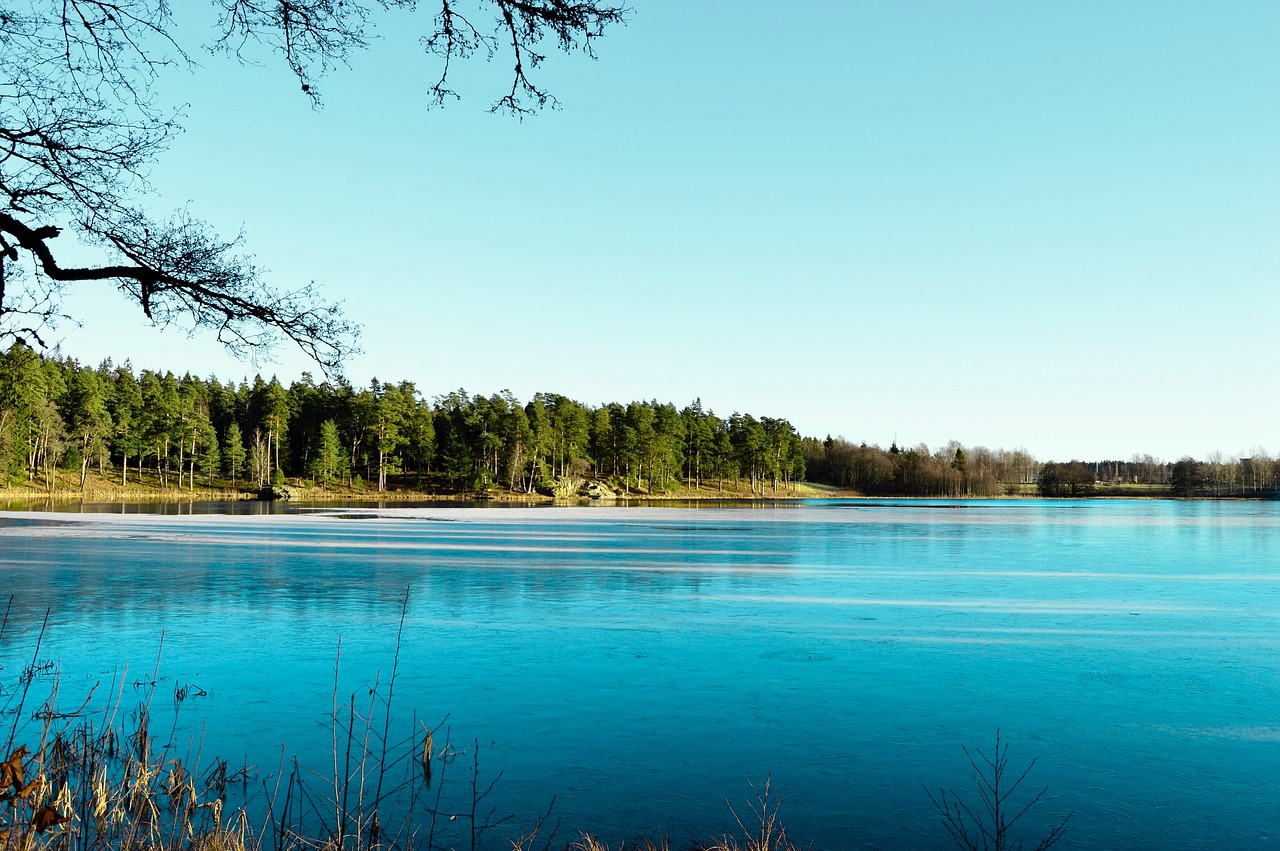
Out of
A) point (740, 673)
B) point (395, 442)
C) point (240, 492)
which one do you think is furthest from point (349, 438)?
point (740, 673)

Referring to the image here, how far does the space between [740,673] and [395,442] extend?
87.3 metres

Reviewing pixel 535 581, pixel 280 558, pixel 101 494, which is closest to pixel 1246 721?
pixel 535 581

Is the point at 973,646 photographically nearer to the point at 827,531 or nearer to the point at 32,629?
the point at 32,629

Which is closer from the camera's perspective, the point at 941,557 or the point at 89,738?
the point at 89,738

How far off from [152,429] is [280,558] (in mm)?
71143

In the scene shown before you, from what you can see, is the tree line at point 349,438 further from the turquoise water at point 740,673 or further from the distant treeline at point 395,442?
the turquoise water at point 740,673

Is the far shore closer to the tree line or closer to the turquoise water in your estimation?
the tree line

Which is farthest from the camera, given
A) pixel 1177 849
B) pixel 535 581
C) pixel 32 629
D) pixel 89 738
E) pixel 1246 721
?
pixel 535 581

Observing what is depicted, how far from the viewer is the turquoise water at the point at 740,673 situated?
646cm

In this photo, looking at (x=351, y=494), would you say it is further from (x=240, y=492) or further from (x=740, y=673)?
(x=740, y=673)

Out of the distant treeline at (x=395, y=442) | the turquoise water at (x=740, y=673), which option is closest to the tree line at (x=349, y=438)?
the distant treeline at (x=395, y=442)

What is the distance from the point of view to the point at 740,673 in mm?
10156

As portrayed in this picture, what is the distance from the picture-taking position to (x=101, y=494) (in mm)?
74375

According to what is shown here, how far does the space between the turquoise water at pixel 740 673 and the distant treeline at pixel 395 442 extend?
53.4 m
